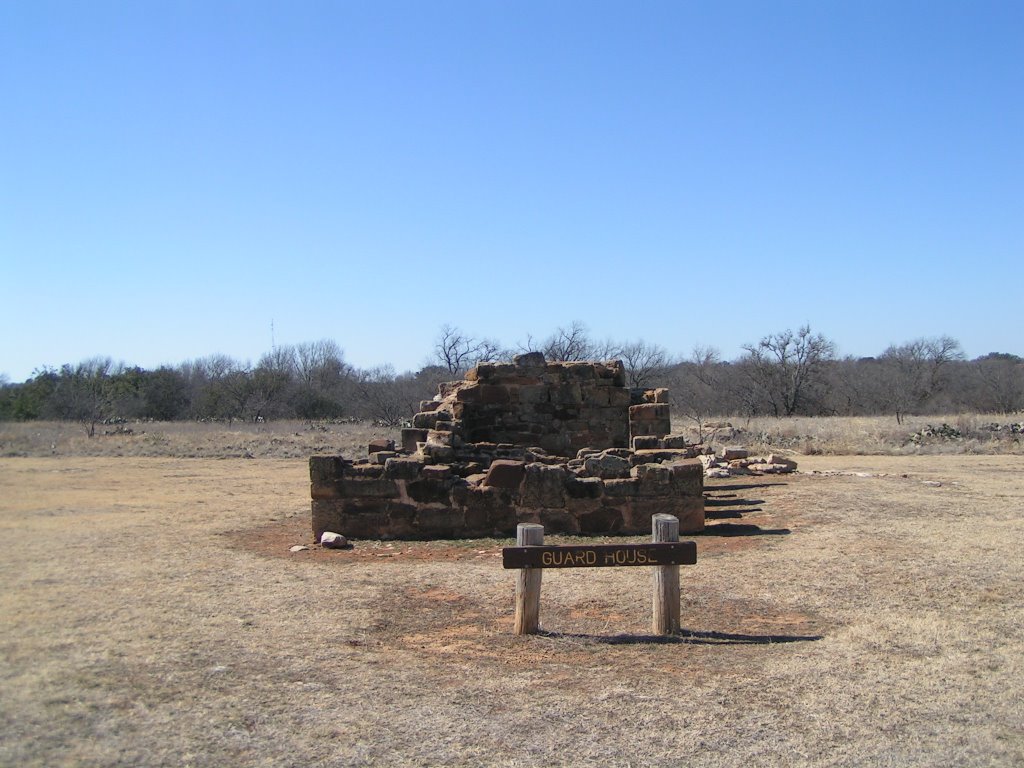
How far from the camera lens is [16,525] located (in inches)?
496

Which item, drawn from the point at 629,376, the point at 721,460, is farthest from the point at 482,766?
the point at 629,376

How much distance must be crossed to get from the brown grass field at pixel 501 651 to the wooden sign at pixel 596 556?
56 cm

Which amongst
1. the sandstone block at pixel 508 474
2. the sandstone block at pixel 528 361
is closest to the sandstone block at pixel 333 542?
the sandstone block at pixel 508 474

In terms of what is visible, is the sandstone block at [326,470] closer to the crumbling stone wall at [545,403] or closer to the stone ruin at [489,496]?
the stone ruin at [489,496]

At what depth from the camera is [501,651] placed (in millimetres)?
6645

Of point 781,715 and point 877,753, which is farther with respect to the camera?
point 781,715

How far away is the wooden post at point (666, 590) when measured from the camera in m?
6.94

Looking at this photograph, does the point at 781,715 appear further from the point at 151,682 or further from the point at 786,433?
the point at 786,433

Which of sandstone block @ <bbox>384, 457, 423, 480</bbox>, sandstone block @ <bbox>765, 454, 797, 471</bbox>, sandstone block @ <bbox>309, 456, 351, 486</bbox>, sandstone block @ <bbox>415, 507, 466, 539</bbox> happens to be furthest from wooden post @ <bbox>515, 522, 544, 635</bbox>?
sandstone block @ <bbox>765, 454, 797, 471</bbox>

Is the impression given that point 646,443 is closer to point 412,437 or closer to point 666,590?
point 412,437

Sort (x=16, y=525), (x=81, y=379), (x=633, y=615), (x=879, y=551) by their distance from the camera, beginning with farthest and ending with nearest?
(x=81, y=379), (x=16, y=525), (x=879, y=551), (x=633, y=615)

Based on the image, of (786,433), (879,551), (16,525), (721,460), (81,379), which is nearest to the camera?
(879,551)

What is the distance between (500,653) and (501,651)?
0.05 meters

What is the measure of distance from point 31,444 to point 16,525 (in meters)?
20.2
